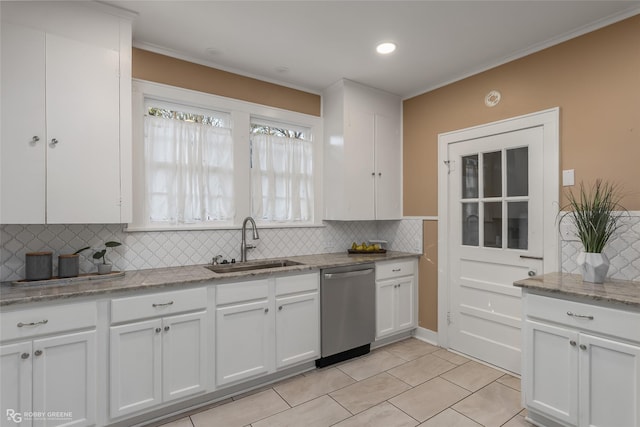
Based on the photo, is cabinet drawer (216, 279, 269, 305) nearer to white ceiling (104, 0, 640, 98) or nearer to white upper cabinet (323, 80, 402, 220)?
white upper cabinet (323, 80, 402, 220)

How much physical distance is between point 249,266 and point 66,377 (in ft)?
4.69

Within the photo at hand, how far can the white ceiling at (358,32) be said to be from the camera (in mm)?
2143

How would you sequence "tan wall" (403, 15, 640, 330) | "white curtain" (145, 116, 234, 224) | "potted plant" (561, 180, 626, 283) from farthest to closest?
"white curtain" (145, 116, 234, 224) → "tan wall" (403, 15, 640, 330) → "potted plant" (561, 180, 626, 283)

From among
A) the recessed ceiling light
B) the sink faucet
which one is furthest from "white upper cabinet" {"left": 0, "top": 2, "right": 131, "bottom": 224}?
the recessed ceiling light

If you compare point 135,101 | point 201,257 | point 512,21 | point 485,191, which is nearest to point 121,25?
point 135,101

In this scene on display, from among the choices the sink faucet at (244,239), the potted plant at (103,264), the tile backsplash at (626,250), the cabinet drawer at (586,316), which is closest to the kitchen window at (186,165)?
the sink faucet at (244,239)

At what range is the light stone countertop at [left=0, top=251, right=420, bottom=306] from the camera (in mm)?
1754

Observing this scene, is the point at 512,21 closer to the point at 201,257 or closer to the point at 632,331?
the point at 632,331

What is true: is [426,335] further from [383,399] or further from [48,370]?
[48,370]

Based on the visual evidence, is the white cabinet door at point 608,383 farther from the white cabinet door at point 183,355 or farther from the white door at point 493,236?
the white cabinet door at point 183,355

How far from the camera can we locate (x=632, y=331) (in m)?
1.69

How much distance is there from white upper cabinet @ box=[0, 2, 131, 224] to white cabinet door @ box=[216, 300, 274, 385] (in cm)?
103

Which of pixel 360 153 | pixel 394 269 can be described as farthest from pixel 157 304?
pixel 360 153

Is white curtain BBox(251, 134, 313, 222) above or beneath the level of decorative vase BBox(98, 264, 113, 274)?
above
